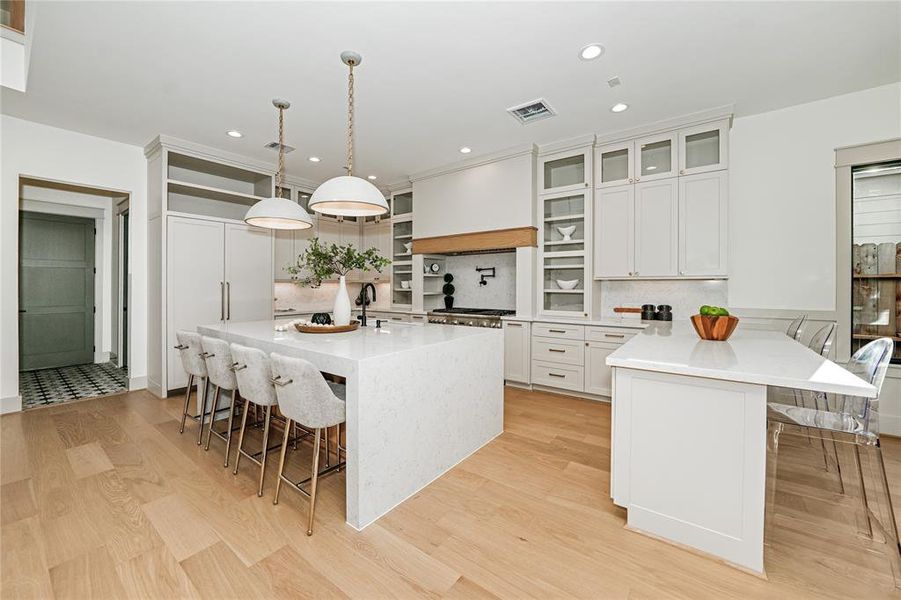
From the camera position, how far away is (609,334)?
391cm

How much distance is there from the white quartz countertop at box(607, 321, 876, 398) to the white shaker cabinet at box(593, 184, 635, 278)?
65.8 inches

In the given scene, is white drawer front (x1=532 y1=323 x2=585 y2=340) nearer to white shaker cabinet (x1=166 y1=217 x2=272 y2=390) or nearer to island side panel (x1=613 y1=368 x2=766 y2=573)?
island side panel (x1=613 y1=368 x2=766 y2=573)

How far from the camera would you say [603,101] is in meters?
3.28

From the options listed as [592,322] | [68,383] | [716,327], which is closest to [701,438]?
[716,327]

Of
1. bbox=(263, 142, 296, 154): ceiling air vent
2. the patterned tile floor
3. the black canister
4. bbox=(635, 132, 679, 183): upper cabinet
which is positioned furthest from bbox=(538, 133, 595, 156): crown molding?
the patterned tile floor

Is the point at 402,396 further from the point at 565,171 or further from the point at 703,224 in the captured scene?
the point at 565,171

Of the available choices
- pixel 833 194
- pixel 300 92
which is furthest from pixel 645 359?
pixel 300 92

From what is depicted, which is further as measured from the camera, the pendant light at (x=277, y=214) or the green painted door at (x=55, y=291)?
the green painted door at (x=55, y=291)

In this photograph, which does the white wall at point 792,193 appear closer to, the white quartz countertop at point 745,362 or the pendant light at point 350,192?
the white quartz countertop at point 745,362

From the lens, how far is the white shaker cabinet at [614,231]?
12.9 feet

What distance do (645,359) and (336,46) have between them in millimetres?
2689

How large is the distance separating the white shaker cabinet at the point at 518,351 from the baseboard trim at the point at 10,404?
4935 mm

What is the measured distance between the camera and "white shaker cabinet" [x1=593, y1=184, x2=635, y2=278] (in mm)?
3932

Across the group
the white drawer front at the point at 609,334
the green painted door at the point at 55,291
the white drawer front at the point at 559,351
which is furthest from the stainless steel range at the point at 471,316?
the green painted door at the point at 55,291
